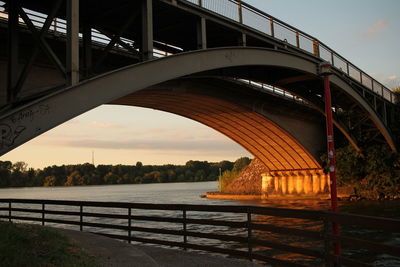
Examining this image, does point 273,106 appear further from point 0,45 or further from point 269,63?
point 0,45

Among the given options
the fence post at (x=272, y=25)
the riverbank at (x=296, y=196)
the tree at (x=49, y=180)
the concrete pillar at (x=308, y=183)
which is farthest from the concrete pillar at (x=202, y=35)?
the tree at (x=49, y=180)

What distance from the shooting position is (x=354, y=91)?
100 ft

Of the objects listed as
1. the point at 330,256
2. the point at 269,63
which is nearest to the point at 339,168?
the point at 269,63

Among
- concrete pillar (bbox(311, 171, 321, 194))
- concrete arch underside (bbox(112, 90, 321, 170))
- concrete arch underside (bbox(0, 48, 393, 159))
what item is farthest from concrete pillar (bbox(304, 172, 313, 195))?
concrete arch underside (bbox(0, 48, 393, 159))

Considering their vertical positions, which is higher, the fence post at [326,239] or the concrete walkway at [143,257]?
the fence post at [326,239]

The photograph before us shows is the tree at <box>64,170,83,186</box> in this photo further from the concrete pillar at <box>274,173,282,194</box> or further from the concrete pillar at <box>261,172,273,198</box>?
the concrete pillar at <box>274,173,282,194</box>

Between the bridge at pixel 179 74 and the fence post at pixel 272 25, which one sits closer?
the bridge at pixel 179 74

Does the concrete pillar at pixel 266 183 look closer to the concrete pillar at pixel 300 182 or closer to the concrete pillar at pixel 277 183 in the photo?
the concrete pillar at pixel 277 183

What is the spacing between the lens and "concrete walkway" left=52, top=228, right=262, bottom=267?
730cm

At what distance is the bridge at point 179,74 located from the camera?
39.5 ft

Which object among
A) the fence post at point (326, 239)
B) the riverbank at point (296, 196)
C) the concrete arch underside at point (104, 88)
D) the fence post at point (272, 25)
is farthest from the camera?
the riverbank at point (296, 196)

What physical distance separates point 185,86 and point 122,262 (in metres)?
21.2

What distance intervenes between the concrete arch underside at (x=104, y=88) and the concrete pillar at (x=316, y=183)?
81.4ft

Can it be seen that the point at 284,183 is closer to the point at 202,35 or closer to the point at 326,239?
the point at 202,35
